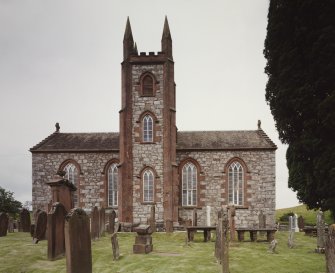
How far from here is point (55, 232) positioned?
13.4 m

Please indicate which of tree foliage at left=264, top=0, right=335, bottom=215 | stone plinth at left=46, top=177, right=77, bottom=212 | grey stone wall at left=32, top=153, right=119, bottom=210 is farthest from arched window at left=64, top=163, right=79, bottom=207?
tree foliage at left=264, top=0, right=335, bottom=215

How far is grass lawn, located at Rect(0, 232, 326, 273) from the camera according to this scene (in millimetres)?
12180

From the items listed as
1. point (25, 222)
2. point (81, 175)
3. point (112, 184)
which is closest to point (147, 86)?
point (112, 184)

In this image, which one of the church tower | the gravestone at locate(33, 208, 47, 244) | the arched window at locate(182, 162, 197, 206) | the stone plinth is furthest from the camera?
the arched window at locate(182, 162, 197, 206)

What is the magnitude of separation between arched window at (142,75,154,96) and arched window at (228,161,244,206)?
28.3 ft

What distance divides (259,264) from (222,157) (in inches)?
644

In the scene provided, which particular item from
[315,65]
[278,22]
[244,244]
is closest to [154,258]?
[244,244]

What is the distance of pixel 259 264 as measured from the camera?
1309 cm

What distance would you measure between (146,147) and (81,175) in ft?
21.0

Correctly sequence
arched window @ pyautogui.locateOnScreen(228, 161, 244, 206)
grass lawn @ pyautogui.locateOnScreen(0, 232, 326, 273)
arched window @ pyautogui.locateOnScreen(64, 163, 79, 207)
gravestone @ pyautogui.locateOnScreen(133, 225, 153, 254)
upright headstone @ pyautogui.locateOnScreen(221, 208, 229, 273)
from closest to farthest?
1. upright headstone @ pyautogui.locateOnScreen(221, 208, 229, 273)
2. grass lawn @ pyautogui.locateOnScreen(0, 232, 326, 273)
3. gravestone @ pyautogui.locateOnScreen(133, 225, 153, 254)
4. arched window @ pyautogui.locateOnScreen(228, 161, 244, 206)
5. arched window @ pyautogui.locateOnScreen(64, 163, 79, 207)

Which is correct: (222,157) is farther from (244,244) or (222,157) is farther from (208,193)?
(244,244)

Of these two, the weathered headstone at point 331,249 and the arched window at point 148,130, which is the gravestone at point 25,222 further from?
the weathered headstone at point 331,249

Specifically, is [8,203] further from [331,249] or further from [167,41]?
[331,249]

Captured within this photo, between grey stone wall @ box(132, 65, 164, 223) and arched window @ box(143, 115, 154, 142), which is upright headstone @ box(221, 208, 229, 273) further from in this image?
arched window @ box(143, 115, 154, 142)
